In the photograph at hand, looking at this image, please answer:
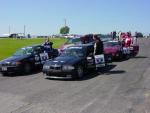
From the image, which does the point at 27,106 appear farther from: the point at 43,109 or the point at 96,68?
the point at 96,68

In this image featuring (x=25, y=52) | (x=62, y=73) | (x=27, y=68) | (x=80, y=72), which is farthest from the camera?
(x=25, y=52)

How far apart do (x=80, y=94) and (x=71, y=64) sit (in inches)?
151

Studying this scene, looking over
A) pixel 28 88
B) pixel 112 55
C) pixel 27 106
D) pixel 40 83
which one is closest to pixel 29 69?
pixel 40 83

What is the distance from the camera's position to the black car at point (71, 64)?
14945 mm

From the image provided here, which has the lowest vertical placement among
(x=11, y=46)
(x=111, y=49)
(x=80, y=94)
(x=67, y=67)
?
(x=80, y=94)

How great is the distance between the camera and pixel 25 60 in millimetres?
17844

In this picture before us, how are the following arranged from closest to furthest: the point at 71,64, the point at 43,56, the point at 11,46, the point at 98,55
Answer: the point at 71,64, the point at 98,55, the point at 43,56, the point at 11,46

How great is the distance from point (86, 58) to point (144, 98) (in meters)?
6.09

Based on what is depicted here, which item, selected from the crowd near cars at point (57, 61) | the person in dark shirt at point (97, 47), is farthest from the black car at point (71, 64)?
the person in dark shirt at point (97, 47)

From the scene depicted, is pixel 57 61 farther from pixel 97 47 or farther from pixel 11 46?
pixel 11 46

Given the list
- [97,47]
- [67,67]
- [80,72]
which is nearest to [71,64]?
[67,67]

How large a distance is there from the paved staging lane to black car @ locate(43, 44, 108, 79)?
15.5 inches

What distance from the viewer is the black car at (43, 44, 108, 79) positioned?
14945 millimetres

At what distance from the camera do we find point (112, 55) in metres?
22.9
